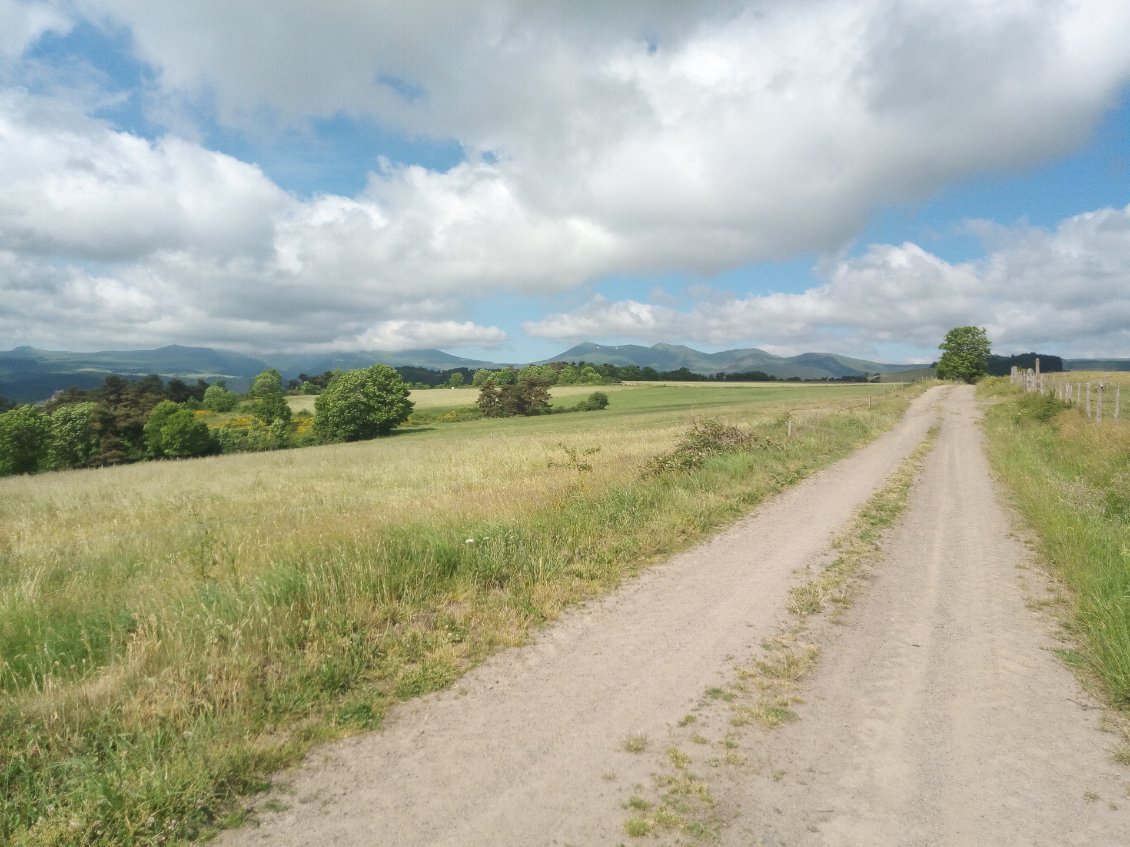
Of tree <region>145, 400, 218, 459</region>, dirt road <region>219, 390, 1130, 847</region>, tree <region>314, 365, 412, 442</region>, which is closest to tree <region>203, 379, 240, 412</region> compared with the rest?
tree <region>145, 400, 218, 459</region>

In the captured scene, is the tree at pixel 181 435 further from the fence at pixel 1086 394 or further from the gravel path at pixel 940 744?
the fence at pixel 1086 394

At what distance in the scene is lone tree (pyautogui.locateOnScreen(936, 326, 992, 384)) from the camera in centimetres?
9762

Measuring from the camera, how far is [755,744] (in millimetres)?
4289

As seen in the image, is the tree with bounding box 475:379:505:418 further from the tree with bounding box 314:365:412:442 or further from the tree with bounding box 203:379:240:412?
the tree with bounding box 203:379:240:412

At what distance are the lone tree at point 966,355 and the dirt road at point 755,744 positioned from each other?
110 metres

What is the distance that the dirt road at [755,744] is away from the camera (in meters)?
3.50

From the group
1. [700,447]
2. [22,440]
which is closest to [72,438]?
[22,440]

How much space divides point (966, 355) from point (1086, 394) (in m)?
91.6

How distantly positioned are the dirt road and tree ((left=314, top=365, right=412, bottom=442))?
243 ft

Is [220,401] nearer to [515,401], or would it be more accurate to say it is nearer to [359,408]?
[359,408]

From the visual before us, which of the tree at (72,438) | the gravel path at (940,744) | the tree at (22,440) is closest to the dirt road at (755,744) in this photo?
the gravel path at (940,744)

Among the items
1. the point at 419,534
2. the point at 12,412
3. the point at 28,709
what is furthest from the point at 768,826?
the point at 12,412

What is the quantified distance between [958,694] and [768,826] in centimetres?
265

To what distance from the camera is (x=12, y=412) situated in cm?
6869
